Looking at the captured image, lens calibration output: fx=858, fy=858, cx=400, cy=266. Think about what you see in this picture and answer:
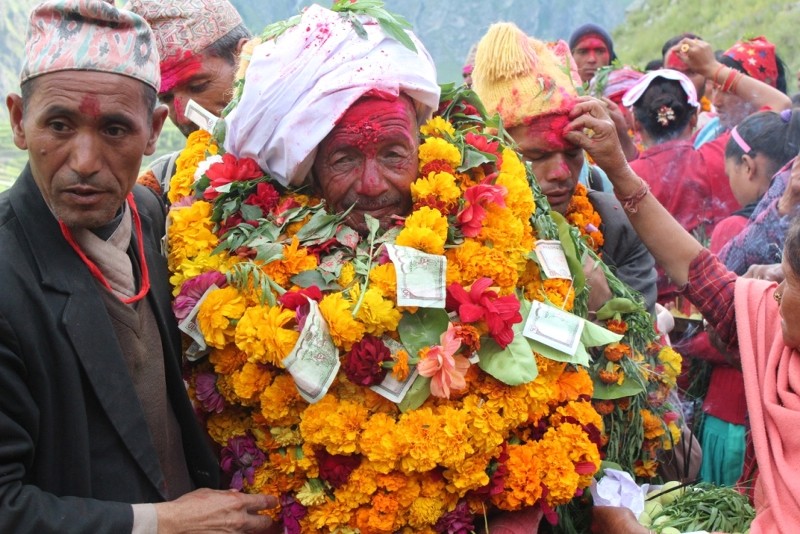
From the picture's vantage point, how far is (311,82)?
3205mm

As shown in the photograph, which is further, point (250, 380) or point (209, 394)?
point (209, 394)

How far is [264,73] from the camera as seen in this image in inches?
129

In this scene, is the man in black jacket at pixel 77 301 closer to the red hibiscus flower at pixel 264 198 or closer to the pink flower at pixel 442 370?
the red hibiscus flower at pixel 264 198

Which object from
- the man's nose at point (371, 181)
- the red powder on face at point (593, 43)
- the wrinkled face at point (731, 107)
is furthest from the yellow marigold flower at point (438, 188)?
the red powder on face at point (593, 43)

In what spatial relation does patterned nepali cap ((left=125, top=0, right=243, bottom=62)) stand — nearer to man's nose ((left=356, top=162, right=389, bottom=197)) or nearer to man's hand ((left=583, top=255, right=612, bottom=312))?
man's nose ((left=356, top=162, right=389, bottom=197))

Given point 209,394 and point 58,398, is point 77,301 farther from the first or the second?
point 209,394

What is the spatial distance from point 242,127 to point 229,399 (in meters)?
1.04

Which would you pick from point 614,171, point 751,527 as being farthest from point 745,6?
point 751,527

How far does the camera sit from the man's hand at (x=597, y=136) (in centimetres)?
379

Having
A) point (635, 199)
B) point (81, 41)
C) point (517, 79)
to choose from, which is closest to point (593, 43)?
point (517, 79)

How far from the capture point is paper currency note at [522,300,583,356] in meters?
3.20

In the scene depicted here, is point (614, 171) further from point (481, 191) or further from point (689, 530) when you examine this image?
point (689, 530)

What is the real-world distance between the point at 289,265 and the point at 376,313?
0.41 m

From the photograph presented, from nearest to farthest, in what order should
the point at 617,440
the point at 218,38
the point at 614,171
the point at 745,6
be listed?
the point at 617,440 → the point at 614,171 → the point at 218,38 → the point at 745,6
